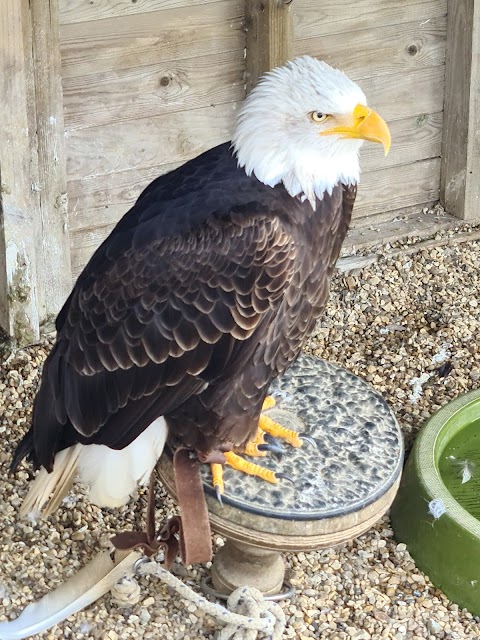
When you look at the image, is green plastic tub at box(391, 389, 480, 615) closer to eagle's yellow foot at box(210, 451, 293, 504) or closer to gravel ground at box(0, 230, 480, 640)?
gravel ground at box(0, 230, 480, 640)

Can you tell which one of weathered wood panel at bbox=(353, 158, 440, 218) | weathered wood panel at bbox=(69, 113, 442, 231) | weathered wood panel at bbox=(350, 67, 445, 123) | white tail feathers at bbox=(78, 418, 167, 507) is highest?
weathered wood panel at bbox=(350, 67, 445, 123)

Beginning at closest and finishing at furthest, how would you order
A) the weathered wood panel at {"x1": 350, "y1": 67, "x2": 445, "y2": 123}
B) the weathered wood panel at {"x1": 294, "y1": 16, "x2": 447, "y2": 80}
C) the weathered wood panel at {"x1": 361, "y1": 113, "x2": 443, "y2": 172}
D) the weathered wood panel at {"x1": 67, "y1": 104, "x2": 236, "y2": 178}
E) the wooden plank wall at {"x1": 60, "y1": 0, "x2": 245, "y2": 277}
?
the wooden plank wall at {"x1": 60, "y1": 0, "x2": 245, "y2": 277}, the weathered wood panel at {"x1": 67, "y1": 104, "x2": 236, "y2": 178}, the weathered wood panel at {"x1": 294, "y1": 16, "x2": 447, "y2": 80}, the weathered wood panel at {"x1": 350, "y1": 67, "x2": 445, "y2": 123}, the weathered wood panel at {"x1": 361, "y1": 113, "x2": 443, "y2": 172}

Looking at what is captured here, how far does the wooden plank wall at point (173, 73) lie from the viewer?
407 centimetres

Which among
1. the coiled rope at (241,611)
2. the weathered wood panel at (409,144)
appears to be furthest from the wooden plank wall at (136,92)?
the coiled rope at (241,611)

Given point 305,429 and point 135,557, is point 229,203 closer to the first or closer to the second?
point 305,429

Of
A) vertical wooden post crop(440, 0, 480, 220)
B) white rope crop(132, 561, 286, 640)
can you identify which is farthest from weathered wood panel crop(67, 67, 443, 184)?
white rope crop(132, 561, 286, 640)

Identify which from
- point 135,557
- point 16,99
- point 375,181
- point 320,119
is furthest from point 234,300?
point 375,181

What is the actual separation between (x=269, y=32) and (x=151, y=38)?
0.47m

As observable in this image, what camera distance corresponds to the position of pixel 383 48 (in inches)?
186

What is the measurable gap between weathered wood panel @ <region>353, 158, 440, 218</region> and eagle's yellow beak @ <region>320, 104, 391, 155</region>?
2.30 metres

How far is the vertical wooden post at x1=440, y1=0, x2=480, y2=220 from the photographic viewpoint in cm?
480

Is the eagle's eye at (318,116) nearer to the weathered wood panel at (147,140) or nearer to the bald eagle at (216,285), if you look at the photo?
the bald eagle at (216,285)

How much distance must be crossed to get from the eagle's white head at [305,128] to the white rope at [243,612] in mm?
1132

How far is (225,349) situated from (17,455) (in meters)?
0.80
